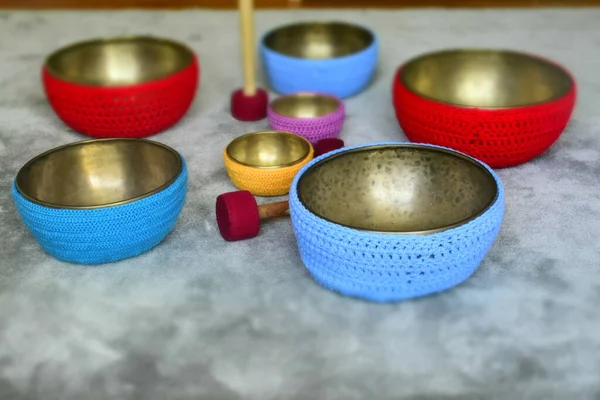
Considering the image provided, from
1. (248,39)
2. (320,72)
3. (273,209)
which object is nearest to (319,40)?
(320,72)

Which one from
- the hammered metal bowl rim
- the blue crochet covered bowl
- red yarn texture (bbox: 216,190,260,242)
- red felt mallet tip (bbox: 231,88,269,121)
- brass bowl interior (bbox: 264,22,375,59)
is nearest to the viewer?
the blue crochet covered bowl

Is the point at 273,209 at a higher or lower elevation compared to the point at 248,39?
lower

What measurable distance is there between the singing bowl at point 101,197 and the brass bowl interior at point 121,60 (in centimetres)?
48

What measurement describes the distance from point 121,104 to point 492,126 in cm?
73

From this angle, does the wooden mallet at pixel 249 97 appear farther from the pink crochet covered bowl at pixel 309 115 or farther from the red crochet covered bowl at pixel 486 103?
the red crochet covered bowl at pixel 486 103

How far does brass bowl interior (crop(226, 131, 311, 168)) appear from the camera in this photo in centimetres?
142

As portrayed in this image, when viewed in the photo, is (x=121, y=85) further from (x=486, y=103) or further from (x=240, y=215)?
(x=486, y=103)

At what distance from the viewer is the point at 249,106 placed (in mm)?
1666

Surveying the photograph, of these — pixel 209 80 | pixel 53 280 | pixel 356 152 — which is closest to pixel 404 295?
pixel 356 152

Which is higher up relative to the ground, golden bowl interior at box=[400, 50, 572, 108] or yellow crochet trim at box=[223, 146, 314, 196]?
golden bowl interior at box=[400, 50, 572, 108]

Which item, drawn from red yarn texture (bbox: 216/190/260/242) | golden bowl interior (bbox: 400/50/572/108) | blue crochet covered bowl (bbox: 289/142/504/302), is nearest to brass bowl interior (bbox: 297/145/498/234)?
blue crochet covered bowl (bbox: 289/142/504/302)

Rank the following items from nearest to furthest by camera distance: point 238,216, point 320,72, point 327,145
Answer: point 238,216 < point 327,145 < point 320,72

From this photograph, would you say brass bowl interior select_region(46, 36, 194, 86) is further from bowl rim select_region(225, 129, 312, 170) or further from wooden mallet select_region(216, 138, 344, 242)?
wooden mallet select_region(216, 138, 344, 242)

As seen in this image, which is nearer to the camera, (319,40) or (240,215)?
(240,215)
